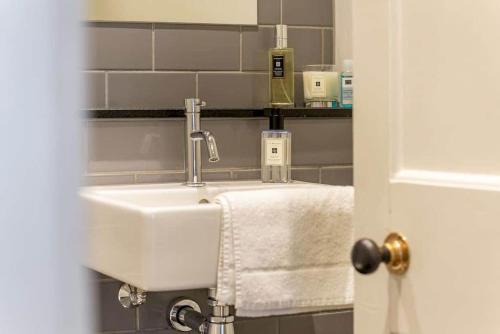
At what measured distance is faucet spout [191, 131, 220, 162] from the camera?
6.11 feet

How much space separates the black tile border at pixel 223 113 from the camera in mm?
1938

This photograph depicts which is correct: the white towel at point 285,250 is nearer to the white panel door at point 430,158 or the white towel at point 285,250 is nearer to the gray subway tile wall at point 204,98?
the white panel door at point 430,158

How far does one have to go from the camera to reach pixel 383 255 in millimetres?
1123

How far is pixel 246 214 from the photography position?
1562 millimetres

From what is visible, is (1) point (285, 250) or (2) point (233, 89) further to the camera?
(2) point (233, 89)

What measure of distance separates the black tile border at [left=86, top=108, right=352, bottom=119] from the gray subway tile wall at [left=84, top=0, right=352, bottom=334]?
21 mm

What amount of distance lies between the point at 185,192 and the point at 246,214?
37cm

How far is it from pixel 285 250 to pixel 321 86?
0.61m

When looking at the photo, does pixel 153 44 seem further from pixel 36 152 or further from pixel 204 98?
pixel 36 152

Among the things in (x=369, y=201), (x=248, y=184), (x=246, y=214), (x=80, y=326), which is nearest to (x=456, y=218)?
(x=369, y=201)

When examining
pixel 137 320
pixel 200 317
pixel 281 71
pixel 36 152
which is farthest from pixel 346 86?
pixel 36 152

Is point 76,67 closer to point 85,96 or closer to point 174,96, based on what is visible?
point 85,96

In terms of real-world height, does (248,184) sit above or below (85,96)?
below

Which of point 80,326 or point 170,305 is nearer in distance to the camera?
point 80,326
